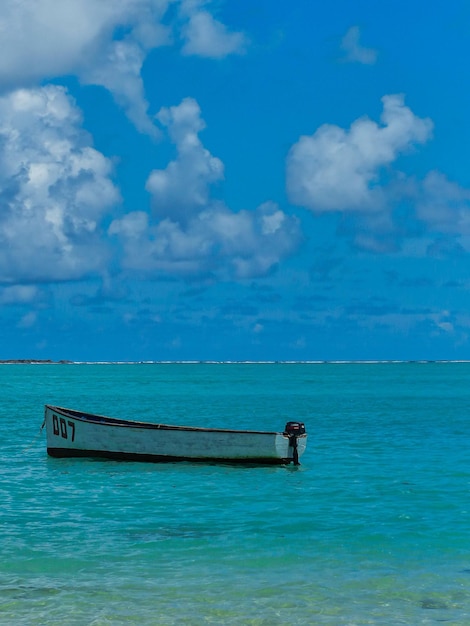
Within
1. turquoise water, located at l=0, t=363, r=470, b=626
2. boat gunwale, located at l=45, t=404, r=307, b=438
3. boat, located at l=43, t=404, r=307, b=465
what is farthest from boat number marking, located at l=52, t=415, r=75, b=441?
turquoise water, located at l=0, t=363, r=470, b=626

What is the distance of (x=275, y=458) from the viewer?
2958 centimetres

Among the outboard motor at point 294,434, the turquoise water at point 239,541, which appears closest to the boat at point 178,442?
the outboard motor at point 294,434

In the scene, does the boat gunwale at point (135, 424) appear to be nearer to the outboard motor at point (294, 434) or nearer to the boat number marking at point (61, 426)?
the outboard motor at point (294, 434)

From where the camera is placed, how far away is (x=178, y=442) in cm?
3008

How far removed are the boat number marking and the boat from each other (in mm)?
58

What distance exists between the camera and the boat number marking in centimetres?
3200

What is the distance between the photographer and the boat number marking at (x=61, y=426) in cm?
3200

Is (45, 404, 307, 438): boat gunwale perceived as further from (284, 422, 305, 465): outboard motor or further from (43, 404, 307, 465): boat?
(284, 422, 305, 465): outboard motor

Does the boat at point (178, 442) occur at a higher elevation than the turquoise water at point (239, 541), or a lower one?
higher

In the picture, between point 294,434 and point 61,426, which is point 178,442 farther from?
point 61,426

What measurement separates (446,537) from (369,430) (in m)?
27.8

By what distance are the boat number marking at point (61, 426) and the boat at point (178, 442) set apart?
0.19 feet

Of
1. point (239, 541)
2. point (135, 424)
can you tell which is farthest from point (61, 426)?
point (239, 541)

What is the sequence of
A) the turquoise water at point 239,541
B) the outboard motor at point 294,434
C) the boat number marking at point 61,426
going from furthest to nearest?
the boat number marking at point 61,426 → the outboard motor at point 294,434 → the turquoise water at point 239,541
